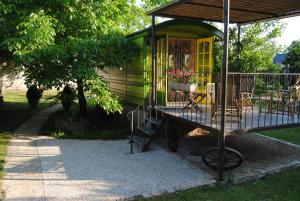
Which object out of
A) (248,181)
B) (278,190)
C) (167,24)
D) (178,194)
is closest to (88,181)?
(178,194)

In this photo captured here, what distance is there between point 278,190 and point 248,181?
574 mm

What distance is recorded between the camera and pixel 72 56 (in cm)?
859

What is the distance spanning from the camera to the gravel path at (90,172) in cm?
529

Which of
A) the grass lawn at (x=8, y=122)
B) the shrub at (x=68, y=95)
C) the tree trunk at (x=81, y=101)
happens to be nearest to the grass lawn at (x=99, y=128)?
the tree trunk at (x=81, y=101)

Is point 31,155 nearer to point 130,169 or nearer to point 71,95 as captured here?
point 130,169

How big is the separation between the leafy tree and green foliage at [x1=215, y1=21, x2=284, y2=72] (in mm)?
4798

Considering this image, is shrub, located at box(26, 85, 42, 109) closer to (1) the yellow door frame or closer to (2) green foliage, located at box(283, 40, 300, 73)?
(1) the yellow door frame

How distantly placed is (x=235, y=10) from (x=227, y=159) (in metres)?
4.12

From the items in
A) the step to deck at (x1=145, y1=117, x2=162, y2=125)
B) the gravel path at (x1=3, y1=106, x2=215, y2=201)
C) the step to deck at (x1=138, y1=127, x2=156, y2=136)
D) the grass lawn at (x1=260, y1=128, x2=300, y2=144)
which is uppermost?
the step to deck at (x1=145, y1=117, x2=162, y2=125)

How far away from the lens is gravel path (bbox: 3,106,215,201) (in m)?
5.29

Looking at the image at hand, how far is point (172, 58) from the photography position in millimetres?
9844

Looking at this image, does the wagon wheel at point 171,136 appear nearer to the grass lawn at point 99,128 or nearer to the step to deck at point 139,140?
the step to deck at point 139,140

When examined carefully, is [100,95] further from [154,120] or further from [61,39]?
[61,39]

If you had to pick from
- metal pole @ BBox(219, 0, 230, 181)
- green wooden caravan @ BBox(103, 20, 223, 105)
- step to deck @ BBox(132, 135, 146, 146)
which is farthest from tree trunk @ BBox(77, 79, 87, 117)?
metal pole @ BBox(219, 0, 230, 181)
